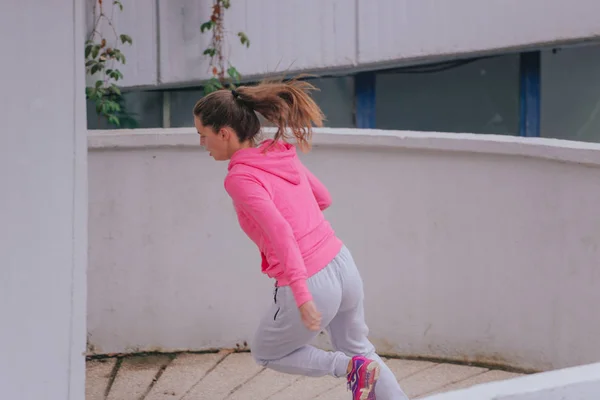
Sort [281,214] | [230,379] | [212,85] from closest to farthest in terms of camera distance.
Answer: [281,214], [230,379], [212,85]

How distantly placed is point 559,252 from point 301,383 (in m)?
1.45

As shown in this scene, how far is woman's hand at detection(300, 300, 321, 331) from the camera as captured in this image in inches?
130

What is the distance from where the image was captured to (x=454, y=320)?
5.30 metres

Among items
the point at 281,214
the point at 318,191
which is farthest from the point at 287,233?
the point at 318,191

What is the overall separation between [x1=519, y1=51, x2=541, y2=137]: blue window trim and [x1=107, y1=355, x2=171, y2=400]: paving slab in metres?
5.92

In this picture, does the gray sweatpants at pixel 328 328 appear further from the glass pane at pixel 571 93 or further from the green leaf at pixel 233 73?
the glass pane at pixel 571 93

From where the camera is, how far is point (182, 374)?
5.27 meters

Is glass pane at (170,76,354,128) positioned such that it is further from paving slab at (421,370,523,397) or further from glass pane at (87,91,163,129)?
paving slab at (421,370,523,397)

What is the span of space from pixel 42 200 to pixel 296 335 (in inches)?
40.2

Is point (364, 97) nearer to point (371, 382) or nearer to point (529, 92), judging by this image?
point (529, 92)

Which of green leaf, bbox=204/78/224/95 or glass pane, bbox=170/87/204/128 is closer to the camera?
green leaf, bbox=204/78/224/95

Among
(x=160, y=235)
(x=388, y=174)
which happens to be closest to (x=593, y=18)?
(x=388, y=174)

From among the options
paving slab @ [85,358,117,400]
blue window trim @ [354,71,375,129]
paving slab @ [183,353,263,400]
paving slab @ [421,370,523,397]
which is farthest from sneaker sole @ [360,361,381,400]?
blue window trim @ [354,71,375,129]

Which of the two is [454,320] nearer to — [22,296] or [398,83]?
[22,296]
